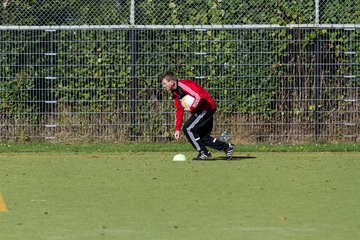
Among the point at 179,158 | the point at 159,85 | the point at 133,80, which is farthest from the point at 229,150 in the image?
the point at 133,80

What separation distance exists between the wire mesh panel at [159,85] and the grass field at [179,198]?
8.57ft

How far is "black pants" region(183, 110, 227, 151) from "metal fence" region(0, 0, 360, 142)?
3170 millimetres

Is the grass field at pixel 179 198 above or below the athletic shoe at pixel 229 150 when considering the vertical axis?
above

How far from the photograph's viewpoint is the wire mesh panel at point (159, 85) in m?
19.2

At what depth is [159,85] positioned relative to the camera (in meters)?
19.2

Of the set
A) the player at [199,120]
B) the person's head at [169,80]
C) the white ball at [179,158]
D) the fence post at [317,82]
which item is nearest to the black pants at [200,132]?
the player at [199,120]

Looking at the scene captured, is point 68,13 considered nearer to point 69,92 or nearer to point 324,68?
point 69,92

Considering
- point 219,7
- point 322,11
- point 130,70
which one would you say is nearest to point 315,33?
point 322,11

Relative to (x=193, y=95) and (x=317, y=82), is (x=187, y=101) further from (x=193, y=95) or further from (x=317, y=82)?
(x=317, y=82)

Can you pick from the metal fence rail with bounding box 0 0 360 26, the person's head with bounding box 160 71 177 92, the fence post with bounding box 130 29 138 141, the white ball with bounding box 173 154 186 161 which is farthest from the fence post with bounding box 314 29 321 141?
the person's head with bounding box 160 71 177 92

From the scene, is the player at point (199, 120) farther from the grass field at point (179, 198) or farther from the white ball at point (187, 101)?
the grass field at point (179, 198)

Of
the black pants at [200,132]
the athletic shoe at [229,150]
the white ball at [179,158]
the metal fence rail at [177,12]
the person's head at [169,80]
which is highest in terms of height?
the metal fence rail at [177,12]

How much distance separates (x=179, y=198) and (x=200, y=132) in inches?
208

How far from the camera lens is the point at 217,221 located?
29.2 feet
